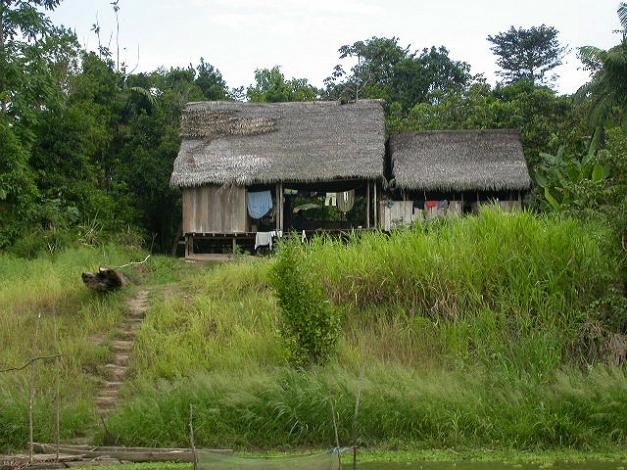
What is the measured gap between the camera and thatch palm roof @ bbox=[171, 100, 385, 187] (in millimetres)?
19828

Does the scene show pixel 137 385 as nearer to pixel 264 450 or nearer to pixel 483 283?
pixel 264 450

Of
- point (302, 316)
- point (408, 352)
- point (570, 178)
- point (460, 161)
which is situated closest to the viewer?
point (302, 316)

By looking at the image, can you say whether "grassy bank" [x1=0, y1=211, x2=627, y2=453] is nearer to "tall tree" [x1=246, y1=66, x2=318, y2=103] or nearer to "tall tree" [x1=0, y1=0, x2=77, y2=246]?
"tall tree" [x1=0, y1=0, x2=77, y2=246]

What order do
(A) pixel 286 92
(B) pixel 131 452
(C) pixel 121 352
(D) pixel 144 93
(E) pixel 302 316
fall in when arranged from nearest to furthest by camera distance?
(B) pixel 131 452
(E) pixel 302 316
(C) pixel 121 352
(D) pixel 144 93
(A) pixel 286 92

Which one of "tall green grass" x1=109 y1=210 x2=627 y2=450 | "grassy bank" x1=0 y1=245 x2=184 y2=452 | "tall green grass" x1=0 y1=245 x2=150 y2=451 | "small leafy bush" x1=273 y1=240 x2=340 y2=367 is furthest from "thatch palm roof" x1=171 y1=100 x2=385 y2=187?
"small leafy bush" x1=273 y1=240 x2=340 y2=367

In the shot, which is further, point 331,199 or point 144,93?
point 144,93

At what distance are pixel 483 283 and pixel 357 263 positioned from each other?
1.86 metres

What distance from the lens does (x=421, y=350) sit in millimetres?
11352

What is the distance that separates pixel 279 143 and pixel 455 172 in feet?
13.9

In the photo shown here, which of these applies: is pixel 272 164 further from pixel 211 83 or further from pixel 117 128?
pixel 211 83

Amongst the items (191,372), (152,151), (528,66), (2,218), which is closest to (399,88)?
(528,66)

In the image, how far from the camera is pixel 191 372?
36.4 ft

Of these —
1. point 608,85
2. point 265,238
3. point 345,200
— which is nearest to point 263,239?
point 265,238

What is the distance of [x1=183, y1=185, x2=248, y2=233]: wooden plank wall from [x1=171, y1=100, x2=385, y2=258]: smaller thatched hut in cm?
2
